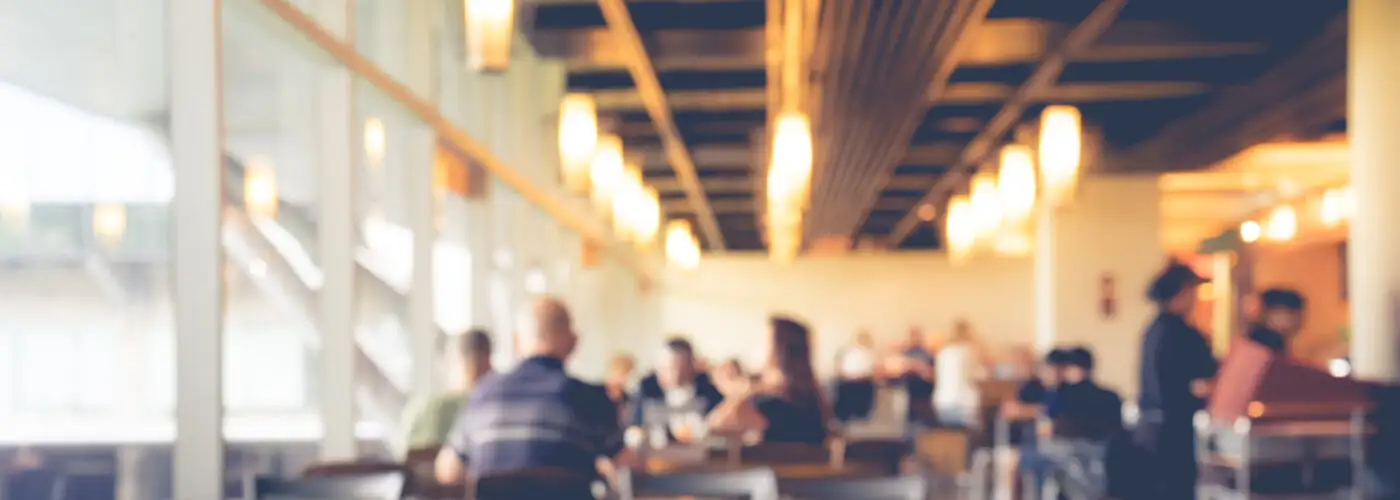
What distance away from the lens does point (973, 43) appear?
712 cm

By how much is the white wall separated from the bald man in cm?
1628

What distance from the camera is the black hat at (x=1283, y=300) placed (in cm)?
556

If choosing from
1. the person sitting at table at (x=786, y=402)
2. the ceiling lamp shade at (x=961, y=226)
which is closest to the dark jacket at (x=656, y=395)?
the person sitting at table at (x=786, y=402)

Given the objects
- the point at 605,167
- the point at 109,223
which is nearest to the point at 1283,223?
the point at 605,167

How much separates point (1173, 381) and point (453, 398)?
276 centimetres

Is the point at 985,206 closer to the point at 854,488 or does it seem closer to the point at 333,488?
the point at 854,488

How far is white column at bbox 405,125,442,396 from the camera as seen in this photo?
21.6 feet

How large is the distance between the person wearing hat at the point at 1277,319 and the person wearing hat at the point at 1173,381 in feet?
1.13

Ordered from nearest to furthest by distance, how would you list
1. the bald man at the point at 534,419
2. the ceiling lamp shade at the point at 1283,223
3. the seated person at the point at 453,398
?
1. the bald man at the point at 534,419
2. the seated person at the point at 453,398
3. the ceiling lamp shade at the point at 1283,223

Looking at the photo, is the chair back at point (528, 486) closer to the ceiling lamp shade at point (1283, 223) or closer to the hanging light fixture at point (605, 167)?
the hanging light fixture at point (605, 167)

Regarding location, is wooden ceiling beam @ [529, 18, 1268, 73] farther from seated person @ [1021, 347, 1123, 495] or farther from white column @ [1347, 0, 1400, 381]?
seated person @ [1021, 347, 1123, 495]

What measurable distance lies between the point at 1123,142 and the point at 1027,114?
1765mm

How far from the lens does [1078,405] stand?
6.99m

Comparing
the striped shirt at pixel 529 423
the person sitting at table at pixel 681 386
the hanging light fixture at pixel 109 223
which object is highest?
the hanging light fixture at pixel 109 223
